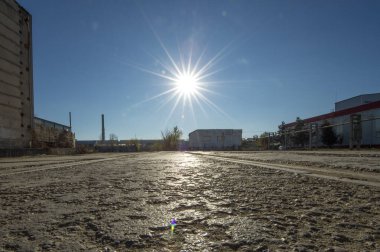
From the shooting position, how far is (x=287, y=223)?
2.88ft

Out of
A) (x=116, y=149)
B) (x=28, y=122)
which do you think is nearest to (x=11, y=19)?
(x=28, y=122)

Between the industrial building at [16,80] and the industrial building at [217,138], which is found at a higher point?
the industrial building at [16,80]

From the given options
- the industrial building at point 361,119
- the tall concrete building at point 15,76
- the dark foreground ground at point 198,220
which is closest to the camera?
the dark foreground ground at point 198,220

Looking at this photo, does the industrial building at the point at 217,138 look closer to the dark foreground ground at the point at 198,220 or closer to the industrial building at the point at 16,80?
the industrial building at the point at 16,80

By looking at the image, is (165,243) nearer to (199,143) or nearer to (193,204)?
(193,204)

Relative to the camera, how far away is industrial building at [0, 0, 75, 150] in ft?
51.0

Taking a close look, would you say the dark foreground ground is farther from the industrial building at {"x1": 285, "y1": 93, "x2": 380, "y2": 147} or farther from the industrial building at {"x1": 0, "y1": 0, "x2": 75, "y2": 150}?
the industrial building at {"x1": 0, "y1": 0, "x2": 75, "y2": 150}

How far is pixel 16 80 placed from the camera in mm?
16812

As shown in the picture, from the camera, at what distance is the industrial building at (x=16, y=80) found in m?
15.6

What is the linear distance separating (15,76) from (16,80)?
237mm

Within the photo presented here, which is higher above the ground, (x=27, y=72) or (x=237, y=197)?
(x=27, y=72)

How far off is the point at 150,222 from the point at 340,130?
1269 inches

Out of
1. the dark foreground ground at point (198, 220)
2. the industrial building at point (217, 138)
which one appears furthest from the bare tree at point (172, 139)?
the dark foreground ground at point (198, 220)

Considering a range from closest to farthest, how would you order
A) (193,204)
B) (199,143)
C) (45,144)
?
(193,204)
(45,144)
(199,143)
